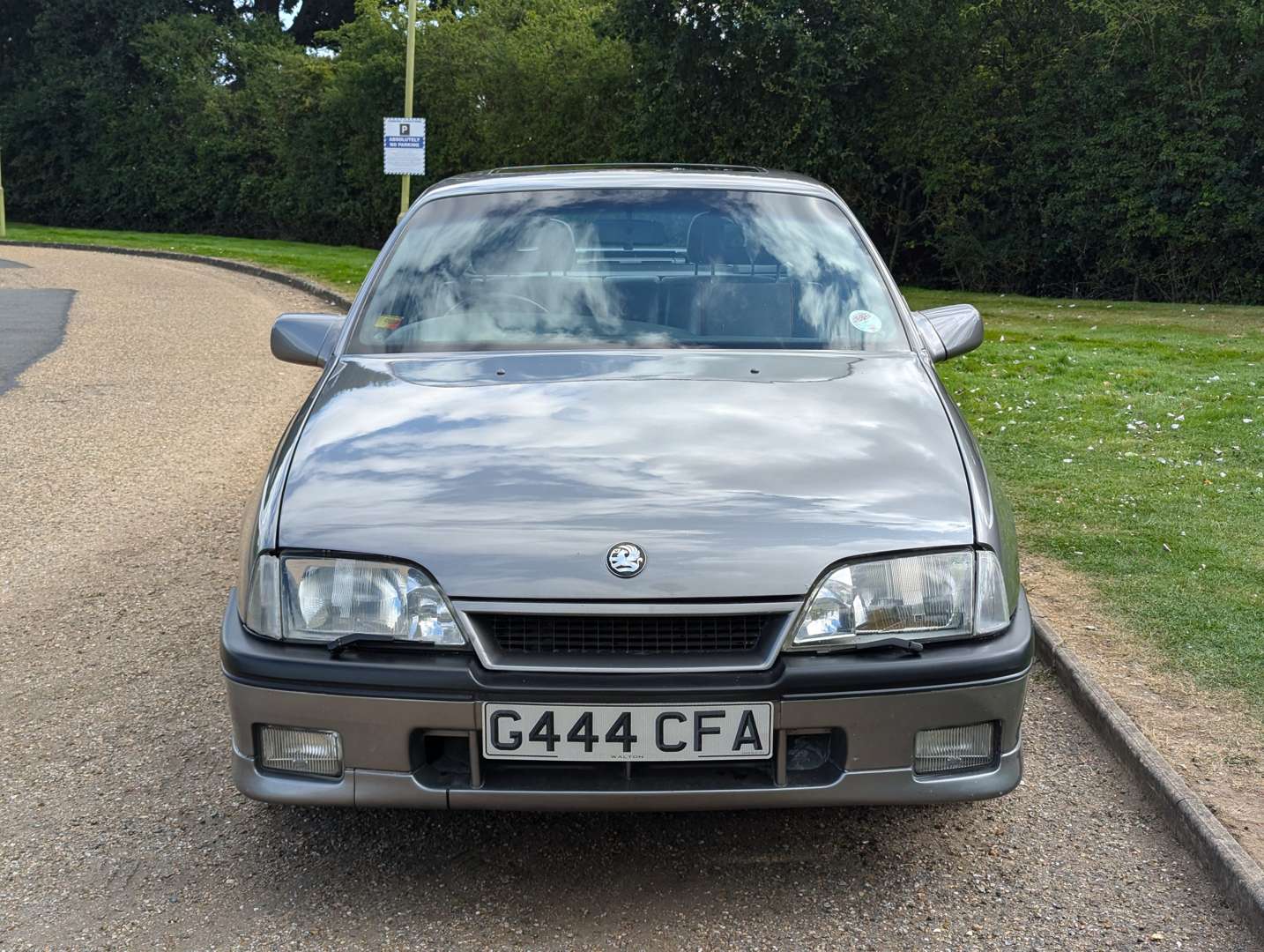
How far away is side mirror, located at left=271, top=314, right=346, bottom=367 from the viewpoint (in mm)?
4082

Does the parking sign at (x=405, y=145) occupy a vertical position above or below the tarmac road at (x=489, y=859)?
above

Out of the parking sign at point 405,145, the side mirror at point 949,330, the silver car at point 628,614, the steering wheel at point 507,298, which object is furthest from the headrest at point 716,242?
the parking sign at point 405,145

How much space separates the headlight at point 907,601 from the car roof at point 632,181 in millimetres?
1898

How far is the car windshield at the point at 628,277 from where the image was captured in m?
3.78

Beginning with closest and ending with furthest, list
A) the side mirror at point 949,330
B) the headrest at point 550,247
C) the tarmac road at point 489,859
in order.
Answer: the tarmac road at point 489,859 → the headrest at point 550,247 → the side mirror at point 949,330

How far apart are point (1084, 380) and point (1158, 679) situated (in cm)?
694

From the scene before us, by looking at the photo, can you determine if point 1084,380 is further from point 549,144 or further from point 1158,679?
point 549,144

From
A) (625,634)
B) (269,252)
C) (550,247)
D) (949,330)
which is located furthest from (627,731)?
(269,252)

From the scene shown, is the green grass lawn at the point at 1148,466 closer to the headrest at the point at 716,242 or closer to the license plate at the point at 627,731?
the headrest at the point at 716,242

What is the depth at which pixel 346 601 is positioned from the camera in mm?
2713

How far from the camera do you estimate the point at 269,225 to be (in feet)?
135

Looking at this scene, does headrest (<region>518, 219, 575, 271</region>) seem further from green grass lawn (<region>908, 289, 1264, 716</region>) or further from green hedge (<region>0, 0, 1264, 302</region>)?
green hedge (<region>0, 0, 1264, 302</region>)

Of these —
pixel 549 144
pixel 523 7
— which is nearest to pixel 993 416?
pixel 549 144

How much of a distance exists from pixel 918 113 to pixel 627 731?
956 inches
